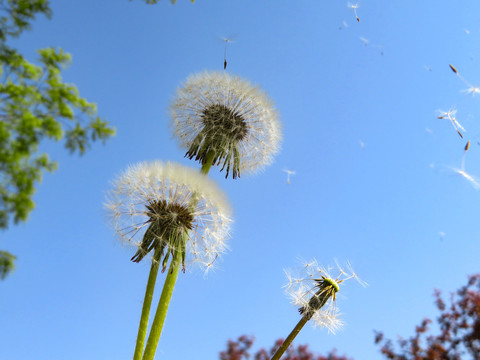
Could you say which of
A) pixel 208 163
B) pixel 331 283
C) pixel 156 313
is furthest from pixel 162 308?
pixel 208 163

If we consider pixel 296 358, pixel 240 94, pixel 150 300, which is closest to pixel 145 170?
pixel 150 300

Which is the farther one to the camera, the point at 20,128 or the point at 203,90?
the point at 203,90

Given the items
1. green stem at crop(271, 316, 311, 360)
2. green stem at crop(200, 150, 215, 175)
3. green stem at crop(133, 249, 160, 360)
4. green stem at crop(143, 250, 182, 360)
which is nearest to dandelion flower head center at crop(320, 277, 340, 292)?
green stem at crop(271, 316, 311, 360)

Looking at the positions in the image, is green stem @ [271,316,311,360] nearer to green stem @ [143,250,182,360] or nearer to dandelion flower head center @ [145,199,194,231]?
green stem @ [143,250,182,360]

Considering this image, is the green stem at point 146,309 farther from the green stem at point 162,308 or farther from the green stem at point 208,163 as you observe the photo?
the green stem at point 208,163

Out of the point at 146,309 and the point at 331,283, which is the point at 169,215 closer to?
the point at 146,309

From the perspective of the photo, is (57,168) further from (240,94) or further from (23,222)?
(240,94)
